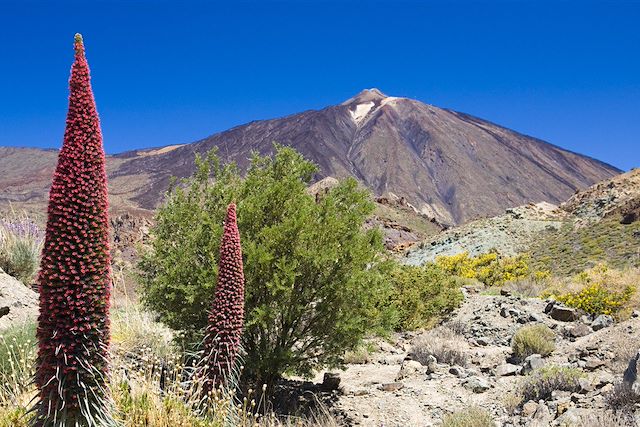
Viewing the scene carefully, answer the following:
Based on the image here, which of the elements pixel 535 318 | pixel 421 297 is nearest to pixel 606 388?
pixel 535 318

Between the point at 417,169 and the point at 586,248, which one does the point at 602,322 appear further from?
the point at 417,169

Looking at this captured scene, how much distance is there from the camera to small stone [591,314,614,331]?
37.7 ft

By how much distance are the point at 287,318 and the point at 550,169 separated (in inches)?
7656

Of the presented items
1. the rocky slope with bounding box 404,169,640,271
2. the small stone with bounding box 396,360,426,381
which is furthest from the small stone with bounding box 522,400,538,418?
the rocky slope with bounding box 404,169,640,271

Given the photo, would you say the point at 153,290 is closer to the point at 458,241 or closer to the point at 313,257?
the point at 313,257

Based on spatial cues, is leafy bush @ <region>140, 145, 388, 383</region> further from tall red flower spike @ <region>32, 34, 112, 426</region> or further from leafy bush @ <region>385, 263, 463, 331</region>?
leafy bush @ <region>385, 263, 463, 331</region>

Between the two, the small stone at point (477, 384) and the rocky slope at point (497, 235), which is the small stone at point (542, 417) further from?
the rocky slope at point (497, 235)

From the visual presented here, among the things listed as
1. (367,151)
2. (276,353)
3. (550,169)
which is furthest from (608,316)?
(550,169)

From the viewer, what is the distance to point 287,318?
26.0 feet

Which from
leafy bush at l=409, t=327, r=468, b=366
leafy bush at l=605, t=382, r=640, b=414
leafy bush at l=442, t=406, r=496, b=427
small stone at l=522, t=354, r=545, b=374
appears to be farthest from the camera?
leafy bush at l=409, t=327, r=468, b=366

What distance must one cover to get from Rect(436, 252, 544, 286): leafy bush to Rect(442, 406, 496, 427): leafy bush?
1725cm

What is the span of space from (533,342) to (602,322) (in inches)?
113

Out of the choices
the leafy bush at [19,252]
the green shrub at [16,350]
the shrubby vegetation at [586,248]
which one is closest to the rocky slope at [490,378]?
the green shrub at [16,350]

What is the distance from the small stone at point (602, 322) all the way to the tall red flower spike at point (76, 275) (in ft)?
36.0
